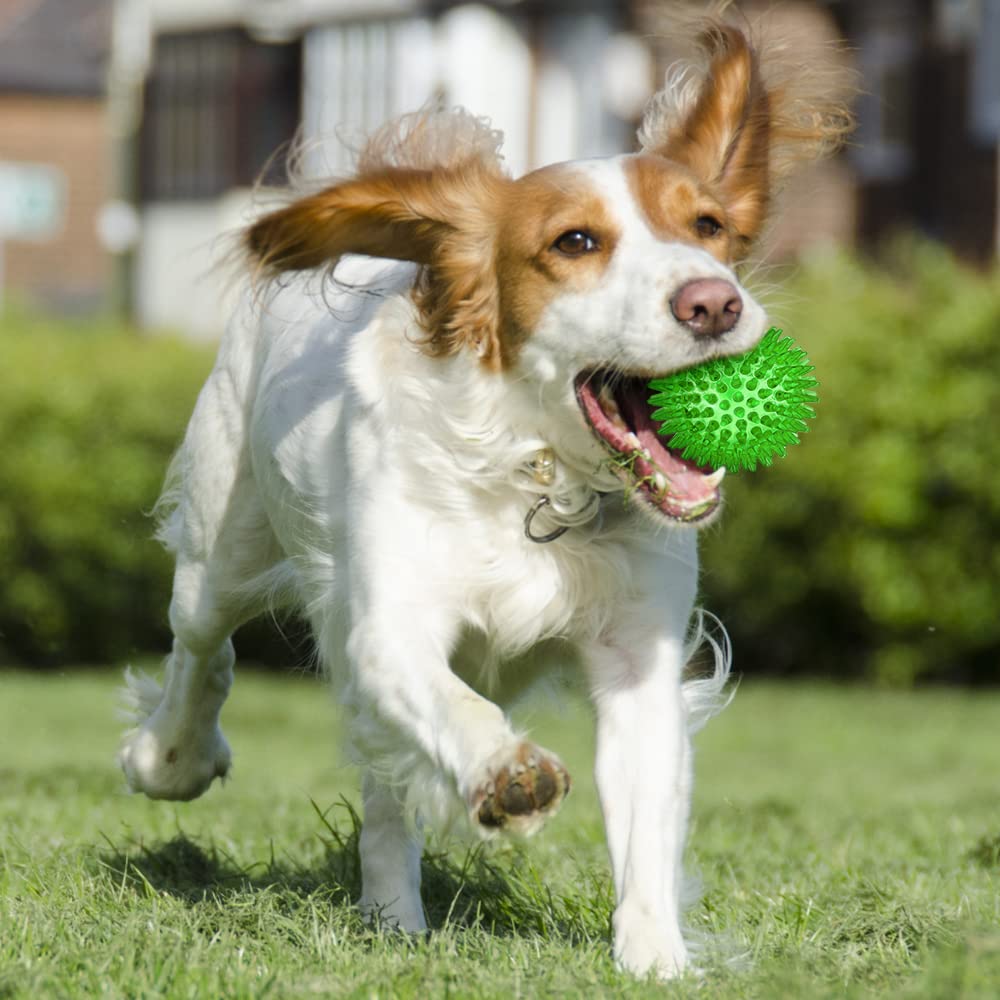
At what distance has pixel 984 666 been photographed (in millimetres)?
11398

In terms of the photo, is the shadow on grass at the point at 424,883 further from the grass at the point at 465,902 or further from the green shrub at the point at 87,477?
the green shrub at the point at 87,477

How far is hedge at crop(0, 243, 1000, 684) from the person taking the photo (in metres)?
10.5

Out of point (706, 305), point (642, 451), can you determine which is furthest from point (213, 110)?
point (706, 305)

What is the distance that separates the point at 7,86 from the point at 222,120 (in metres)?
8.98

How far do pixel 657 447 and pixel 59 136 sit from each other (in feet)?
95.8

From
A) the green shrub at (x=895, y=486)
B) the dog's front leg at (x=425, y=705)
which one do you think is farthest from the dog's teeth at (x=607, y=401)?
the green shrub at (x=895, y=486)

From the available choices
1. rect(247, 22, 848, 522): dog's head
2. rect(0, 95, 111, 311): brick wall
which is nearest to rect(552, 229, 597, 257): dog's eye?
rect(247, 22, 848, 522): dog's head

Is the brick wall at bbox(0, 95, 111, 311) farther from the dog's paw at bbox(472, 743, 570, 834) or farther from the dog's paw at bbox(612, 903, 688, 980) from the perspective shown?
the dog's paw at bbox(472, 743, 570, 834)

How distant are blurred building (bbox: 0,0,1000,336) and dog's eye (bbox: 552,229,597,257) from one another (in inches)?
430

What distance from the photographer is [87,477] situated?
11.5 metres

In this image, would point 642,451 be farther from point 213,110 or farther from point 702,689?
point 213,110

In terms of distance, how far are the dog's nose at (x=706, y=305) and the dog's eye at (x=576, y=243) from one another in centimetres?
27

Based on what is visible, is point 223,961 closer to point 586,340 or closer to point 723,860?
point 586,340

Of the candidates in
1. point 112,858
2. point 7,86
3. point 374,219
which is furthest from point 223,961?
point 7,86
